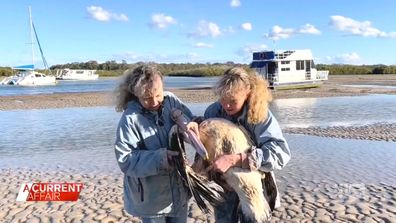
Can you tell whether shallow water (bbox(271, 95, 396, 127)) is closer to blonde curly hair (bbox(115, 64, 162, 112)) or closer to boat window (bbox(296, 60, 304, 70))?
blonde curly hair (bbox(115, 64, 162, 112))

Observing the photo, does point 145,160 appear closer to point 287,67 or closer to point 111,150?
point 111,150

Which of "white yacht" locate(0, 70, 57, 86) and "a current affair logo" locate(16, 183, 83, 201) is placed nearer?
"a current affair logo" locate(16, 183, 83, 201)

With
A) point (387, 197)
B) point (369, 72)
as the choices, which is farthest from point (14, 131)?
point (369, 72)

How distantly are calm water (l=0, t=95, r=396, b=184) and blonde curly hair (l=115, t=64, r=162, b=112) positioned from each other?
6086 millimetres

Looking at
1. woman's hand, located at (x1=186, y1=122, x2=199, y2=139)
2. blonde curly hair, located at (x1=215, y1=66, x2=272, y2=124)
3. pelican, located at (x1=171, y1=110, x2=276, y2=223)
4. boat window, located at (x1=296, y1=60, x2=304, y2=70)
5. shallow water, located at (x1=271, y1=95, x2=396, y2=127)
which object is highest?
boat window, located at (x1=296, y1=60, x2=304, y2=70)

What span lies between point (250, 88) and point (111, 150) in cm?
1026

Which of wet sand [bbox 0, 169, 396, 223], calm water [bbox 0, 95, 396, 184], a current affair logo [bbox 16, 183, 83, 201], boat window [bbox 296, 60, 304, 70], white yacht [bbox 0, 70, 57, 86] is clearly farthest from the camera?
white yacht [bbox 0, 70, 57, 86]

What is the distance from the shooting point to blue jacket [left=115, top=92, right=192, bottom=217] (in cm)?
356

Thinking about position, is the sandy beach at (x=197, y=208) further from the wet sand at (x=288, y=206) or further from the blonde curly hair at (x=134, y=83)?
the blonde curly hair at (x=134, y=83)

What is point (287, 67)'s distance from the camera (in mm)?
42656

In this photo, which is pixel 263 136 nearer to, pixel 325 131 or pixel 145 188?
pixel 145 188

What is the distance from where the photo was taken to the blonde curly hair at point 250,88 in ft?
11.5

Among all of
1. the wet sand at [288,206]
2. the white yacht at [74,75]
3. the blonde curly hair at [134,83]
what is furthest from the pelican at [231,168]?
the white yacht at [74,75]

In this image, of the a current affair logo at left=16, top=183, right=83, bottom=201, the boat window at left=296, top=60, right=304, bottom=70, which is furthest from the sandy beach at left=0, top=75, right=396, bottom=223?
the boat window at left=296, top=60, right=304, bottom=70
